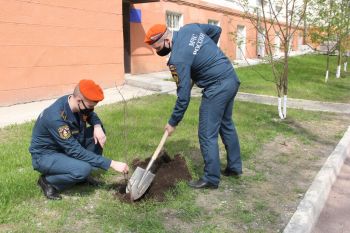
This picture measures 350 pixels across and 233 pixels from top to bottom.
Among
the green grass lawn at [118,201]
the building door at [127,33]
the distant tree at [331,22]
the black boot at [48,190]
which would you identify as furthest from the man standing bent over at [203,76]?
the building door at [127,33]

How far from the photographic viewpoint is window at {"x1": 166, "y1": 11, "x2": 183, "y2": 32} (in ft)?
50.5

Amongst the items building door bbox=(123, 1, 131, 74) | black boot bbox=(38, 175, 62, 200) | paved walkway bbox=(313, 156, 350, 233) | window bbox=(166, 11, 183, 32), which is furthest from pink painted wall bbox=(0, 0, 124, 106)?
paved walkway bbox=(313, 156, 350, 233)

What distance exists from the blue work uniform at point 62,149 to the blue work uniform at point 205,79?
2.89 feet

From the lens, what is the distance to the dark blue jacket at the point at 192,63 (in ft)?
12.3

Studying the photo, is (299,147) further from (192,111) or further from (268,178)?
(192,111)

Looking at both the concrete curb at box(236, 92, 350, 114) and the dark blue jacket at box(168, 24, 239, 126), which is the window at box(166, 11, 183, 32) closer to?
the concrete curb at box(236, 92, 350, 114)

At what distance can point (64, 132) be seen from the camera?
3580 mm

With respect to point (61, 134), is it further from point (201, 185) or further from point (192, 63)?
point (201, 185)

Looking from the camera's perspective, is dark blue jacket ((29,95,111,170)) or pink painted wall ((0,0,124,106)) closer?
dark blue jacket ((29,95,111,170))

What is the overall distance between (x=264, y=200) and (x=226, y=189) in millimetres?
443

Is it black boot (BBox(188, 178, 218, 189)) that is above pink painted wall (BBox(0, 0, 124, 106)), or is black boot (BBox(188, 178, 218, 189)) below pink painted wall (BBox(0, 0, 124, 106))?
below

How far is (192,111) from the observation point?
825cm

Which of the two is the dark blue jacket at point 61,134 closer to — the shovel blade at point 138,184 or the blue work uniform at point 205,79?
the shovel blade at point 138,184

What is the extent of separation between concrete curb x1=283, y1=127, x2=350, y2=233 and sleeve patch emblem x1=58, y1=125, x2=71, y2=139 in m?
2.06
